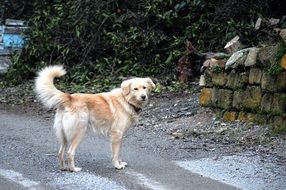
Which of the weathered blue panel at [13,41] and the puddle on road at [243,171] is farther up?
the puddle on road at [243,171]

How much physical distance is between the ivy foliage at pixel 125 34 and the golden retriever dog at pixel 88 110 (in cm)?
781

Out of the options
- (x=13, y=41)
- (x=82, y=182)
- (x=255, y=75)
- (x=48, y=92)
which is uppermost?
(x=48, y=92)

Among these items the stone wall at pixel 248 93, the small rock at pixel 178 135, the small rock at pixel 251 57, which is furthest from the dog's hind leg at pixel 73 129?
the small rock at pixel 251 57

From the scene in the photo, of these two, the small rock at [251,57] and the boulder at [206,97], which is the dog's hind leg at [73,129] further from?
the boulder at [206,97]

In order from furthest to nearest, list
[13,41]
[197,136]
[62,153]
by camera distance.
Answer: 1. [13,41]
2. [197,136]
3. [62,153]

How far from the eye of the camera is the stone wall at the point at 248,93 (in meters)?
9.76

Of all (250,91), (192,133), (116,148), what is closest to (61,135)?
(116,148)

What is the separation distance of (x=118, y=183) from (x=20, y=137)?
401 cm

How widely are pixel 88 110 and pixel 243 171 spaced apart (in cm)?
214

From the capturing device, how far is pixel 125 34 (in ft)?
58.3

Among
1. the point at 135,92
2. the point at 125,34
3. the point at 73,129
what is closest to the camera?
the point at 73,129

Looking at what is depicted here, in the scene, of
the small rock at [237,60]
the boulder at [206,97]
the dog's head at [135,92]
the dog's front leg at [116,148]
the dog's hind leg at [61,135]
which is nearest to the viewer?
the dog's hind leg at [61,135]

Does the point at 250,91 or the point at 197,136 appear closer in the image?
the point at 197,136

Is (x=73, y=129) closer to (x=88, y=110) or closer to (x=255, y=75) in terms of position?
(x=88, y=110)
